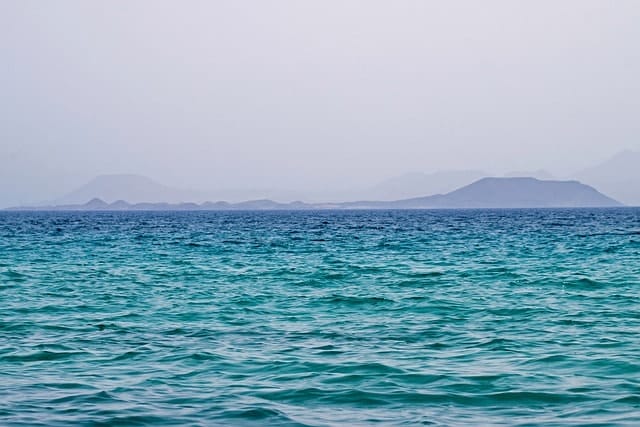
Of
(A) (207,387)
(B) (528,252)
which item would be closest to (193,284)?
(A) (207,387)

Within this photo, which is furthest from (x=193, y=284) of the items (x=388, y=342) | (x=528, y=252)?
(x=528, y=252)

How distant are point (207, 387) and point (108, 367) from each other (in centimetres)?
243

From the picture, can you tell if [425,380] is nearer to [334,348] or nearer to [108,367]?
[334,348]

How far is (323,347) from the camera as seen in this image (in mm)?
15344

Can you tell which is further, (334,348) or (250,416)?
(334,348)

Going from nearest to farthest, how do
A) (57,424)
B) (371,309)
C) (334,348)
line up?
(57,424) < (334,348) < (371,309)

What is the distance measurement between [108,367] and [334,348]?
411cm

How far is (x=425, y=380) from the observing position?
1245 centimetres

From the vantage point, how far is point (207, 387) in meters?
12.0

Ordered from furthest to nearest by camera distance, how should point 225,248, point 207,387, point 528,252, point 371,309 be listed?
1. point 225,248
2. point 528,252
3. point 371,309
4. point 207,387

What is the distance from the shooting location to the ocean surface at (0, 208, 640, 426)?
10836 mm

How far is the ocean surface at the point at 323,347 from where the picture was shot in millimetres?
10836

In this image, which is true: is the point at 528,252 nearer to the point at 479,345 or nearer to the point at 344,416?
the point at 479,345

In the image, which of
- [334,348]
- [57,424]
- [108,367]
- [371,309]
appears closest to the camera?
[57,424]
